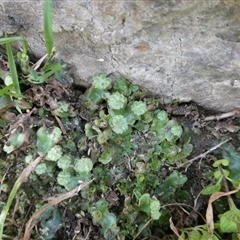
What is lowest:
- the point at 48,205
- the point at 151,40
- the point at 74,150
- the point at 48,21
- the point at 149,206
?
the point at 149,206

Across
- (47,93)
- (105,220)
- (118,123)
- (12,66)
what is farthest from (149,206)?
(12,66)

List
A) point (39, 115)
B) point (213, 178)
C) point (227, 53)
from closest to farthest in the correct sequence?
point (227, 53), point (39, 115), point (213, 178)

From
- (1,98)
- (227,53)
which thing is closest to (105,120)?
(1,98)

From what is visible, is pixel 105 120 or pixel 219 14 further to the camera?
pixel 105 120

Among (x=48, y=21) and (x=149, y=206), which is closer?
(x=48, y=21)

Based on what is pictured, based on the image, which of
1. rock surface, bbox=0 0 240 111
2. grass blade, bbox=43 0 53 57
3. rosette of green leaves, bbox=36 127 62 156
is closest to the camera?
grass blade, bbox=43 0 53 57

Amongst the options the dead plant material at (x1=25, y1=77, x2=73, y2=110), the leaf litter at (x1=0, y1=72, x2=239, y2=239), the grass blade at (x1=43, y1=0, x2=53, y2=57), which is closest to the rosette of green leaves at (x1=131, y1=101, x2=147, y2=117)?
the leaf litter at (x1=0, y1=72, x2=239, y2=239)

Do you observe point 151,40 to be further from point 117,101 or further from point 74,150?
point 74,150

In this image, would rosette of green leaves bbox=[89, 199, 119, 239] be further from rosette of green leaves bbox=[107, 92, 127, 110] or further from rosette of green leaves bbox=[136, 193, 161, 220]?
rosette of green leaves bbox=[107, 92, 127, 110]

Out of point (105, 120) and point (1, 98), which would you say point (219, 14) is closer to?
point (105, 120)
